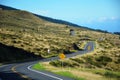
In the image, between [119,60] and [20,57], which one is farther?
[20,57]

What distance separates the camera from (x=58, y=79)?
74.5ft

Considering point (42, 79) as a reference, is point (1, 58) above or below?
below

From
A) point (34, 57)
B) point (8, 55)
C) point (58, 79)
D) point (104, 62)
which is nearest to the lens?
point (58, 79)

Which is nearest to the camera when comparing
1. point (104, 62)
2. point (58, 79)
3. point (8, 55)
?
point (58, 79)

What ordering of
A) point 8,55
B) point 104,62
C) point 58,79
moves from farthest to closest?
point 8,55, point 104,62, point 58,79

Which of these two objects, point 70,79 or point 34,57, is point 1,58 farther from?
point 70,79

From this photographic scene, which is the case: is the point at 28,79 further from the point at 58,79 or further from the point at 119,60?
the point at 119,60

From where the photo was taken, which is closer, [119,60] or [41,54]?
[119,60]

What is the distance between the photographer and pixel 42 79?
900 inches

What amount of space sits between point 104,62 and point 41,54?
66.6 feet

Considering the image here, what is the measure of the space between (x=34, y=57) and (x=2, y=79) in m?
44.4

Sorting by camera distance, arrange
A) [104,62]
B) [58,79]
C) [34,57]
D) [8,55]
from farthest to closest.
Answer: [34,57]
[8,55]
[104,62]
[58,79]

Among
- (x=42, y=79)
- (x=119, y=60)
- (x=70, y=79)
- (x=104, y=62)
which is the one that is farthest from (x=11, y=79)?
(x=119, y=60)

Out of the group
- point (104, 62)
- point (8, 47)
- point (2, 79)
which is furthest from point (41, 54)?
point (2, 79)
